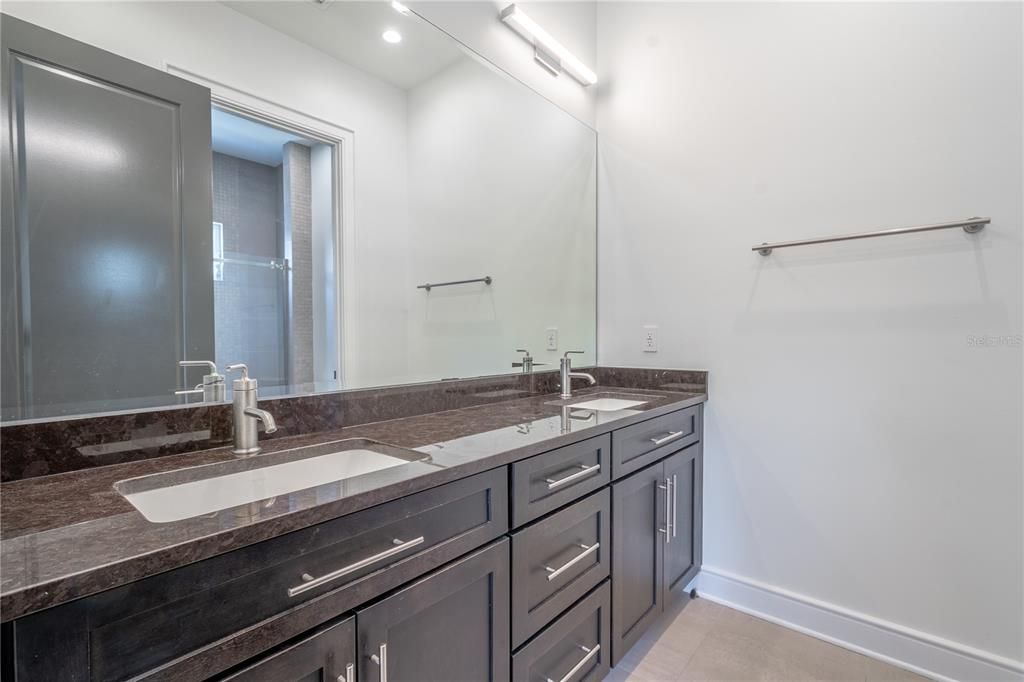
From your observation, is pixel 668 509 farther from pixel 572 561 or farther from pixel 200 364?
pixel 200 364

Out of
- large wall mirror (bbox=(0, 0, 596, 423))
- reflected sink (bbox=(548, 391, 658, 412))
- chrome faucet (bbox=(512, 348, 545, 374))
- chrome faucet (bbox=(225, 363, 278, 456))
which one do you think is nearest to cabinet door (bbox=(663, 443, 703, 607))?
reflected sink (bbox=(548, 391, 658, 412))

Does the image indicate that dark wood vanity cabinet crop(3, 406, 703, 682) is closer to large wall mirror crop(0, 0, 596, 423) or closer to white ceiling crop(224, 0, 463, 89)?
large wall mirror crop(0, 0, 596, 423)

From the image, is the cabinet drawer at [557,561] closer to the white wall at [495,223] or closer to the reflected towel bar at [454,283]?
the white wall at [495,223]

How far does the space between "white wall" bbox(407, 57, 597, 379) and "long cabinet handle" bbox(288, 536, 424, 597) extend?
2.76ft

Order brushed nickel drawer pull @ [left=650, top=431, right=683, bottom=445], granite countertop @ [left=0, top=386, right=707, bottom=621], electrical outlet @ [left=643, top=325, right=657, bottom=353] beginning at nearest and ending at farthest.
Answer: granite countertop @ [left=0, top=386, right=707, bottom=621] < brushed nickel drawer pull @ [left=650, top=431, right=683, bottom=445] < electrical outlet @ [left=643, top=325, right=657, bottom=353]

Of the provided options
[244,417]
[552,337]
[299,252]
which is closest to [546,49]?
[552,337]

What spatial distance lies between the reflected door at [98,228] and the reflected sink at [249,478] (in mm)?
247

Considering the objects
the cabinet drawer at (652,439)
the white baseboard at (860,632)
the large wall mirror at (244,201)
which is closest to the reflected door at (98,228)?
the large wall mirror at (244,201)

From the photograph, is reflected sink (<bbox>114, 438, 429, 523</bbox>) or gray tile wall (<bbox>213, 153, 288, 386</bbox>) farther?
gray tile wall (<bbox>213, 153, 288, 386</bbox>)

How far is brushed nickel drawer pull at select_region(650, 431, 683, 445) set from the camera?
5.47 feet

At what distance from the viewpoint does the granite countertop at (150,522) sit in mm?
517

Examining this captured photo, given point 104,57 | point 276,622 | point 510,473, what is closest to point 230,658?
point 276,622

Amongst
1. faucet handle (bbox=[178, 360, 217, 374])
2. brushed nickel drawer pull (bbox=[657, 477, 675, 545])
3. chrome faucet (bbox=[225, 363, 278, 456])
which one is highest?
faucet handle (bbox=[178, 360, 217, 374])

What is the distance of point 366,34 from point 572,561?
1.65 meters
